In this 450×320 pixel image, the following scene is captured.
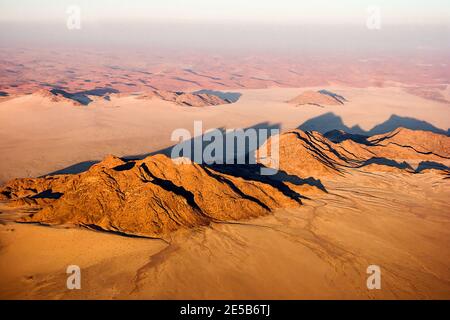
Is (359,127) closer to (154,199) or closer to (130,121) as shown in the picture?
(130,121)

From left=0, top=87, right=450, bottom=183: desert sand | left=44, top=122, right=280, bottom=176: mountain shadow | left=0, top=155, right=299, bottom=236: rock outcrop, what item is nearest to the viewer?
left=0, top=155, right=299, bottom=236: rock outcrop

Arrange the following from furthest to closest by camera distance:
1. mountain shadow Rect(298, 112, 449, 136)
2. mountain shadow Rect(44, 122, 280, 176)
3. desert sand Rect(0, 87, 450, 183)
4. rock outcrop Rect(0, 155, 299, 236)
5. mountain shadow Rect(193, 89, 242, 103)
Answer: mountain shadow Rect(193, 89, 242, 103)
mountain shadow Rect(298, 112, 449, 136)
desert sand Rect(0, 87, 450, 183)
mountain shadow Rect(44, 122, 280, 176)
rock outcrop Rect(0, 155, 299, 236)

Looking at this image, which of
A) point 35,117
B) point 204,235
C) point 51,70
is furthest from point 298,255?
point 51,70

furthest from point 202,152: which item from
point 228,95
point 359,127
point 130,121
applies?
point 228,95

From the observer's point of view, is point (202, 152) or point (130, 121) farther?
point (130, 121)

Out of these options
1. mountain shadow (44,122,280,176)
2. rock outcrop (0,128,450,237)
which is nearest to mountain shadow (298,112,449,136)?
mountain shadow (44,122,280,176)

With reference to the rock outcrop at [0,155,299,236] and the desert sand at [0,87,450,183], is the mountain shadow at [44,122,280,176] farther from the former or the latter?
the rock outcrop at [0,155,299,236]

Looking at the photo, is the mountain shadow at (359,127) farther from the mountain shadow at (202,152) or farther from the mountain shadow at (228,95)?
the mountain shadow at (228,95)

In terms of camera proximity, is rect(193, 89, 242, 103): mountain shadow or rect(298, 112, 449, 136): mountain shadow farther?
rect(193, 89, 242, 103): mountain shadow

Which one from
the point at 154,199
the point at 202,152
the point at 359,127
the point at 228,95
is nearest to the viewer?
the point at 154,199

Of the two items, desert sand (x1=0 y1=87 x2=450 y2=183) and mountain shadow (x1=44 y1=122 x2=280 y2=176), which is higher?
desert sand (x1=0 y1=87 x2=450 y2=183)

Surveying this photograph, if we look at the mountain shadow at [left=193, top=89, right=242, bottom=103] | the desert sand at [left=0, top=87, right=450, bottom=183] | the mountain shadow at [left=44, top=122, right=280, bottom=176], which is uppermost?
the mountain shadow at [left=193, top=89, right=242, bottom=103]
